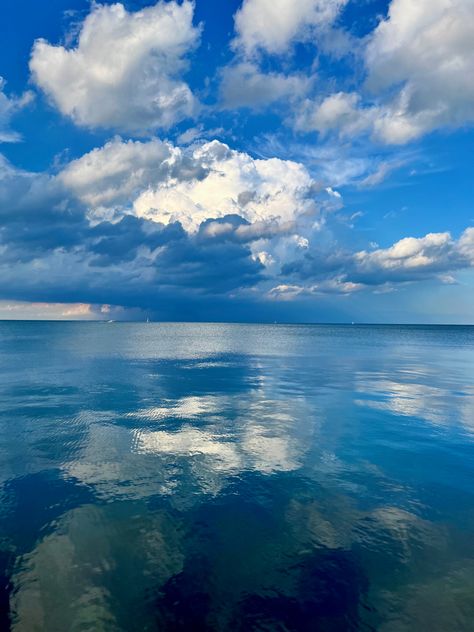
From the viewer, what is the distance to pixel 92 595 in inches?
448

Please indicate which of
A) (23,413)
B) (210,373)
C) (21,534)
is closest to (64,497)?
(21,534)

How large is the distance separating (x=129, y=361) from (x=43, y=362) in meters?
14.3

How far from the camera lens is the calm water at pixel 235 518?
11.0m

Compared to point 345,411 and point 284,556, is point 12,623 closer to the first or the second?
point 284,556

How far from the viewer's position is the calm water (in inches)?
431

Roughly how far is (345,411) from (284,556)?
23.3 m

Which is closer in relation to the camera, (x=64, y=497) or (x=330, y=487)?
(x=64, y=497)

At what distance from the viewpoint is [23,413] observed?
1296 inches

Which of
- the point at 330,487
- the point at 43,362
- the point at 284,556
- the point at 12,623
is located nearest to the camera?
the point at 12,623

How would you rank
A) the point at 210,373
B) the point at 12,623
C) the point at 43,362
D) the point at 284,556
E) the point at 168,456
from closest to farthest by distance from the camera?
the point at 12,623 → the point at 284,556 → the point at 168,456 → the point at 210,373 → the point at 43,362

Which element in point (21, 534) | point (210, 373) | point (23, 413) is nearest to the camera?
point (21, 534)

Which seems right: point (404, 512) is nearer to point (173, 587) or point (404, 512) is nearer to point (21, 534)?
point (173, 587)

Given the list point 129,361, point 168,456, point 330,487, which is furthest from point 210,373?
point 330,487

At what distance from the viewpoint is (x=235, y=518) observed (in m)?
15.9
